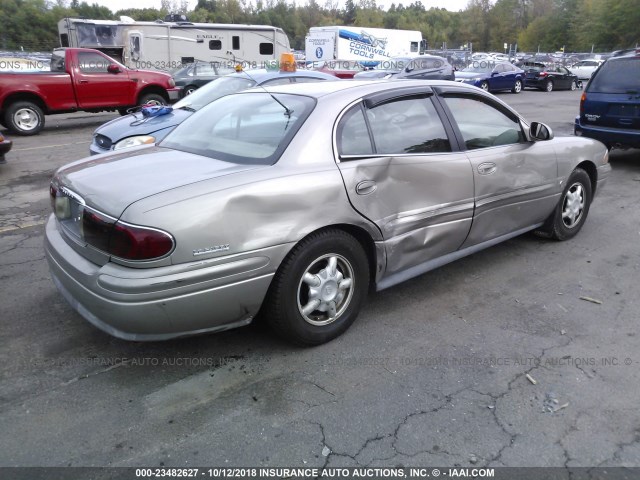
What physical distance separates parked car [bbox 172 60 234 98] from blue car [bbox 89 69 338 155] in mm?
9289

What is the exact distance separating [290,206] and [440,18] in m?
130

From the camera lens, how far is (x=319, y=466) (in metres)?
2.37

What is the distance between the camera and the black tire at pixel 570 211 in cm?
494

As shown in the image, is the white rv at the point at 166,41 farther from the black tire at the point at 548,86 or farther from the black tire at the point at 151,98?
the black tire at the point at 548,86

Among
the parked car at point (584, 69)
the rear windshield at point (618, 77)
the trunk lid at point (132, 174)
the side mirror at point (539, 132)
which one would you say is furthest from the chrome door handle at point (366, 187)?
the parked car at point (584, 69)

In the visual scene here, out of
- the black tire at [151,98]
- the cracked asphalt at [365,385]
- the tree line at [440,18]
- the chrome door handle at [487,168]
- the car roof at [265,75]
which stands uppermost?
the tree line at [440,18]

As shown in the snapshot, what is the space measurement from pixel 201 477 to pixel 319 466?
1.67 ft

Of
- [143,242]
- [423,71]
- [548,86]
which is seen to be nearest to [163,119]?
[143,242]

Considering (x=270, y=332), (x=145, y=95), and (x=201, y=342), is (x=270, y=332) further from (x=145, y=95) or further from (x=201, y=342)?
(x=145, y=95)

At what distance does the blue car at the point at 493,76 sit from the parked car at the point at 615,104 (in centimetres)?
1511

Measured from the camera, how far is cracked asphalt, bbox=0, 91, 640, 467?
246 cm

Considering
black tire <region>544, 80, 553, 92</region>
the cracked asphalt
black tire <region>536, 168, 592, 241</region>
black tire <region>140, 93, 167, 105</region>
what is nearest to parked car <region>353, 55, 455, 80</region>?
black tire <region>544, 80, 553, 92</region>

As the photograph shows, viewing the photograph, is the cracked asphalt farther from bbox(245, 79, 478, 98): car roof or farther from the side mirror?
bbox(245, 79, 478, 98): car roof

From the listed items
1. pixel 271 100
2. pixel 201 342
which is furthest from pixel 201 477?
pixel 271 100
